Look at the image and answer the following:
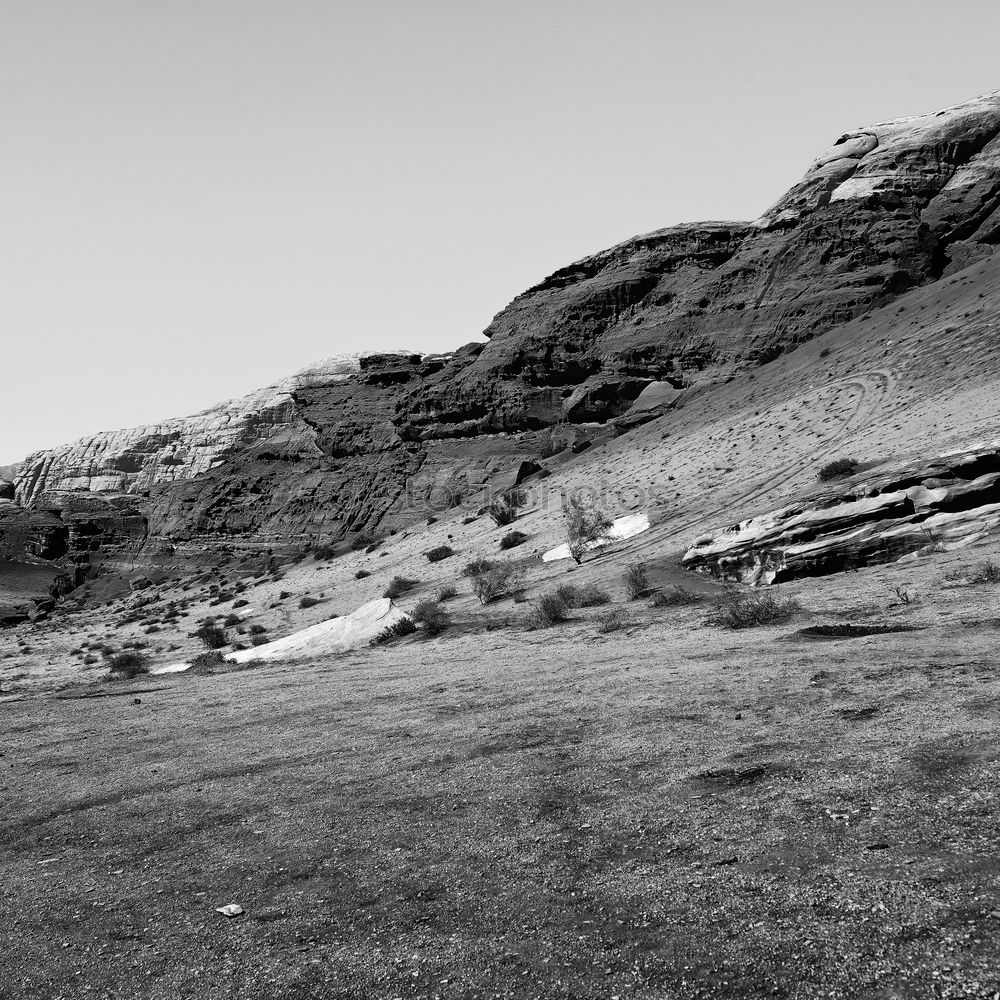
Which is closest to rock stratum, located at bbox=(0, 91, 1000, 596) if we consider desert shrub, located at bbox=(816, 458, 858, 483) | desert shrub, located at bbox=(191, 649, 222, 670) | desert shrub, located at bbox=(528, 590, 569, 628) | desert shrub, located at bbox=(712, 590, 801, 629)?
desert shrub, located at bbox=(816, 458, 858, 483)

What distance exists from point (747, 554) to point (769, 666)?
8.91 meters

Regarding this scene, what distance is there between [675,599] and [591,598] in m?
2.66

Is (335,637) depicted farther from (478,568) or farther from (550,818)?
(550,818)

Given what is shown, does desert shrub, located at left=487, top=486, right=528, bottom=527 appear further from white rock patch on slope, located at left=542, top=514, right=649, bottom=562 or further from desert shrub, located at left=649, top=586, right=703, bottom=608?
desert shrub, located at left=649, top=586, right=703, bottom=608

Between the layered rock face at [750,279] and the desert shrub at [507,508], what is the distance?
2478 centimetres

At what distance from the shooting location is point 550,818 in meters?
5.42

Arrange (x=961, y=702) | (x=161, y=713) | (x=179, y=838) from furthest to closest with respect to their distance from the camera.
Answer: (x=161, y=713)
(x=961, y=702)
(x=179, y=838)

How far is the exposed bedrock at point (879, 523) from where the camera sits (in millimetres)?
15672

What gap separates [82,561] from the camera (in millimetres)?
80938

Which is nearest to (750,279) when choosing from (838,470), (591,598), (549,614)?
(838,470)

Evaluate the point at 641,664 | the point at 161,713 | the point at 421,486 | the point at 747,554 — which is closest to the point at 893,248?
the point at 421,486

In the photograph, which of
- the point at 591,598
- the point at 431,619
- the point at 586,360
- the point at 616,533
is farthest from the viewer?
the point at 586,360

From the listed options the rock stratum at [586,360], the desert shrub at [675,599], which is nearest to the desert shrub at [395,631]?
the desert shrub at [675,599]

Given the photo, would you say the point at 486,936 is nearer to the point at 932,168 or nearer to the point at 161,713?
the point at 161,713
